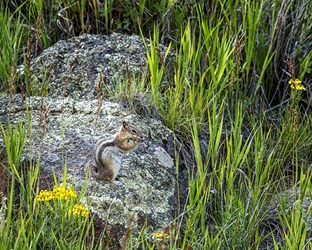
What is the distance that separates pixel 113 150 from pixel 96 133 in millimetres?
454

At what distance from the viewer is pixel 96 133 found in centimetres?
465

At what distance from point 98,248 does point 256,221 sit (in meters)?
1.10

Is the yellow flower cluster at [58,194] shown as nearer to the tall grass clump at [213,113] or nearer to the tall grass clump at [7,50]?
the tall grass clump at [213,113]

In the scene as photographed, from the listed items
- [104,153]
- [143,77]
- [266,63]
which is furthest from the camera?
[266,63]

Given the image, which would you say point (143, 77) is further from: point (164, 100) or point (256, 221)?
point (256, 221)

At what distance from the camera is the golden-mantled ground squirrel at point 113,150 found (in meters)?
4.16

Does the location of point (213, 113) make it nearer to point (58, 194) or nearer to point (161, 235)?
point (161, 235)

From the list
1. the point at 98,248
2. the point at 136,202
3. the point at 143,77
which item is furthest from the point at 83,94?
the point at 98,248

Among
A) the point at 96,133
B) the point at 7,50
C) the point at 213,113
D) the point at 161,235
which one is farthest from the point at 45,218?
the point at 7,50

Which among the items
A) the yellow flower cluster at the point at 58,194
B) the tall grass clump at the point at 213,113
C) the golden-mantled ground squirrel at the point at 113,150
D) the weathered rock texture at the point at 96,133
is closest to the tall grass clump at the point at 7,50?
the tall grass clump at the point at 213,113

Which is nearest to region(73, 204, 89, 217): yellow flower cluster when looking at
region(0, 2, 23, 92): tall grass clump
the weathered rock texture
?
the weathered rock texture

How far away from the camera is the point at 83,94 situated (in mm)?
5414

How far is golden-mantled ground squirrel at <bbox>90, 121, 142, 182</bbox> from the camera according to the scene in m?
4.16

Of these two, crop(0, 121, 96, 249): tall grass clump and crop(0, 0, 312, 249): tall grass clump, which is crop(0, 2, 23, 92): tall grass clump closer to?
crop(0, 0, 312, 249): tall grass clump
